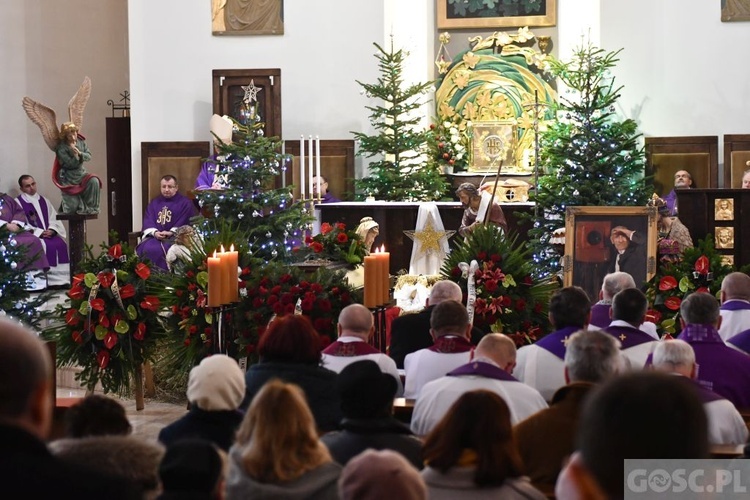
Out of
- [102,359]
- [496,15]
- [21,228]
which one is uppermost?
[496,15]

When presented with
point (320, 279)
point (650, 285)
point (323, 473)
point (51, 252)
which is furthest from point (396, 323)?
point (51, 252)

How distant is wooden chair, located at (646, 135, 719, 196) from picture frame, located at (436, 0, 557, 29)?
8.46ft

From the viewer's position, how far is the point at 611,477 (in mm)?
→ 2031

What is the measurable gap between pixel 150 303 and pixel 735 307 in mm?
4211

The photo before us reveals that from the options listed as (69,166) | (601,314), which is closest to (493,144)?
(69,166)

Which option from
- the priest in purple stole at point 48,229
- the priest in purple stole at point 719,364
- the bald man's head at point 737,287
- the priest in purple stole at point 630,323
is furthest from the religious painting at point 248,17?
the priest in purple stole at point 719,364

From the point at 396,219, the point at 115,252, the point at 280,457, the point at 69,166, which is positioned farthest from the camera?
the point at 69,166

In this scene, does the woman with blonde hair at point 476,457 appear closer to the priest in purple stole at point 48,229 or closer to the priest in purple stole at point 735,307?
the priest in purple stole at point 735,307

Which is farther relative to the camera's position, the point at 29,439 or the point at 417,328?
the point at 417,328

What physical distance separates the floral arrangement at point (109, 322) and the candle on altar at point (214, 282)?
2.14 metres

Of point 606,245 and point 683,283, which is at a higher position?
point 606,245

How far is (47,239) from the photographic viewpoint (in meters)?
15.8

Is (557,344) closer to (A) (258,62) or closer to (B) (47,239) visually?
(B) (47,239)

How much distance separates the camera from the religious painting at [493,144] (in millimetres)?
16656
